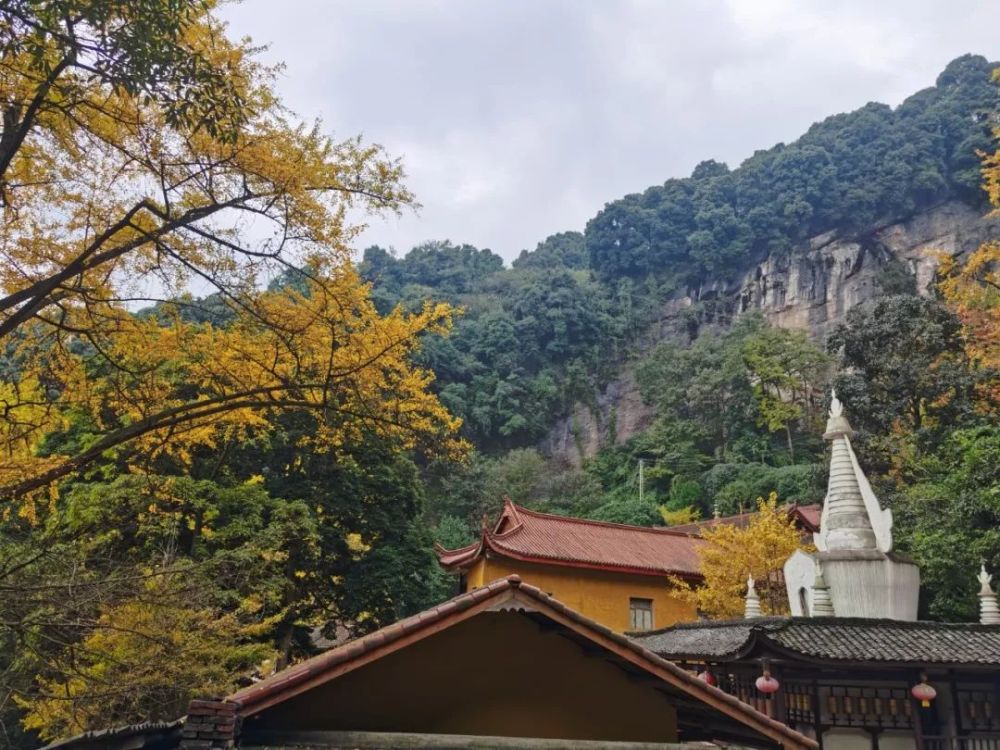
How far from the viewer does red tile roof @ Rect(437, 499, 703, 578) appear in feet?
74.9

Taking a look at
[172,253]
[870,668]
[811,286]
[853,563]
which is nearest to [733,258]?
[811,286]

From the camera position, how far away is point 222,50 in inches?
284

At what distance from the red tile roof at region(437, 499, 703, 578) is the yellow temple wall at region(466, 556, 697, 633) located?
37cm

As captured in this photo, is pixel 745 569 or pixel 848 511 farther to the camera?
pixel 745 569

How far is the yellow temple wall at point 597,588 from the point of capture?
22781 millimetres

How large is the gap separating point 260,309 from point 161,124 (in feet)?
6.33

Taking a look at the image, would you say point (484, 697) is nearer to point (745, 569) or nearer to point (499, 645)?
point (499, 645)

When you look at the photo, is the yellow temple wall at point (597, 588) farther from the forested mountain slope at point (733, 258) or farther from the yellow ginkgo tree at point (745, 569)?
the forested mountain slope at point (733, 258)

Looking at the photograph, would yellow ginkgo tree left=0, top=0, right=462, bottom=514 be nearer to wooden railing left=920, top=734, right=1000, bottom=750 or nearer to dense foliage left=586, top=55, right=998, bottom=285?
wooden railing left=920, top=734, right=1000, bottom=750

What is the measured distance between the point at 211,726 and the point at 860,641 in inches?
408

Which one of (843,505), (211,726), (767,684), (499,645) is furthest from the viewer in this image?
(843,505)

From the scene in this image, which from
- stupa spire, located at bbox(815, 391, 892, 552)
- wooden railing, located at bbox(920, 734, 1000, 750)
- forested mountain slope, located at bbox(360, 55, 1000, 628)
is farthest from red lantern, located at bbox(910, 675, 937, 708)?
forested mountain slope, located at bbox(360, 55, 1000, 628)

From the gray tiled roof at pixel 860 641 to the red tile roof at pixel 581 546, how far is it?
32.5 ft

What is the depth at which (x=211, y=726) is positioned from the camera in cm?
454
